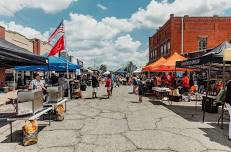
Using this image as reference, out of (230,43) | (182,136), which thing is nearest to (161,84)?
(230,43)

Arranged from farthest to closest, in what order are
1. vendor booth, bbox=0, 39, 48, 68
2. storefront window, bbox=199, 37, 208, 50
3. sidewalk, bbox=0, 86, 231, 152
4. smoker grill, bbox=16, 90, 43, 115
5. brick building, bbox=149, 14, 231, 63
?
storefront window, bbox=199, 37, 208, 50 → brick building, bbox=149, 14, 231, 63 → vendor booth, bbox=0, 39, 48, 68 → smoker grill, bbox=16, 90, 43, 115 → sidewalk, bbox=0, 86, 231, 152

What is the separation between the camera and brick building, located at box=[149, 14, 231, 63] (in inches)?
1977

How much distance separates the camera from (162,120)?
454 inches

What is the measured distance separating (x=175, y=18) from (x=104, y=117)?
41.4 metres

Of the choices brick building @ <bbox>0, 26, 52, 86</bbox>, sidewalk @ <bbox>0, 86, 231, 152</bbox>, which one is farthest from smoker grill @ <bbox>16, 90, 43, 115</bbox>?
brick building @ <bbox>0, 26, 52, 86</bbox>

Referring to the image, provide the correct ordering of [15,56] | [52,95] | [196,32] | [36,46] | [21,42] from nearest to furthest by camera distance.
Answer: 1. [15,56]
2. [52,95]
3. [21,42]
4. [36,46]
5. [196,32]

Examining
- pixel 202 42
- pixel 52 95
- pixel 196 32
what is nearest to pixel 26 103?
pixel 52 95

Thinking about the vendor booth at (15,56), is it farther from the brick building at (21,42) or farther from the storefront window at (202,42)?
the storefront window at (202,42)

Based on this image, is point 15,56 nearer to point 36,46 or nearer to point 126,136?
point 126,136

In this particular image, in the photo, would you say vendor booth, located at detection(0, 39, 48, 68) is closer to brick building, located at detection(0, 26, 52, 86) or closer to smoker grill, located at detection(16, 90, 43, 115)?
smoker grill, located at detection(16, 90, 43, 115)

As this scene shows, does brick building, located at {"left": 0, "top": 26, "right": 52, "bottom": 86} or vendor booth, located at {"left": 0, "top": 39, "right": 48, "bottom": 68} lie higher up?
brick building, located at {"left": 0, "top": 26, "right": 52, "bottom": 86}

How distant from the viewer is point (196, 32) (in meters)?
50.2

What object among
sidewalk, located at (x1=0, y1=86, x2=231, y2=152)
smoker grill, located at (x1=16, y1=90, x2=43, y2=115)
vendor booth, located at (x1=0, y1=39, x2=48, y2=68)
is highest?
vendor booth, located at (x1=0, y1=39, x2=48, y2=68)

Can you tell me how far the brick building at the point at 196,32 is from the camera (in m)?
50.2
